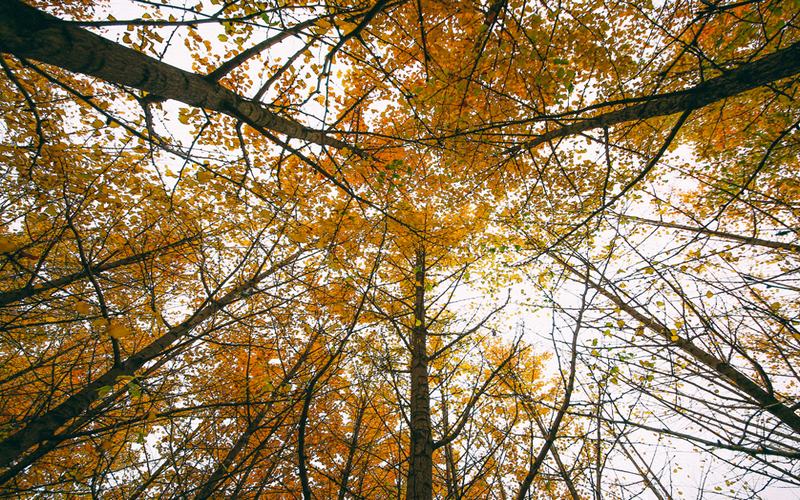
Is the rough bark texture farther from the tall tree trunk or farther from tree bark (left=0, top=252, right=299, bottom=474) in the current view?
the tall tree trunk

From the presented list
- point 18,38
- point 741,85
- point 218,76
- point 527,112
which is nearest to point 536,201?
point 527,112

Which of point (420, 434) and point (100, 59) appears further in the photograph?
point (420, 434)

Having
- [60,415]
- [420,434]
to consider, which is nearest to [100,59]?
[60,415]

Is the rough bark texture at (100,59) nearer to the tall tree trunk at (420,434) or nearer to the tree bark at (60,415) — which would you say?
the tree bark at (60,415)

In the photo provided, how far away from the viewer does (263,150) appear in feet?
18.3

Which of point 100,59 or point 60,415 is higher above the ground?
point 100,59

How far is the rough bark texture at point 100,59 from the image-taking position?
1330mm

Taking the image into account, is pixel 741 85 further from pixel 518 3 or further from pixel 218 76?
pixel 218 76

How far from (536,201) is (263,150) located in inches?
238

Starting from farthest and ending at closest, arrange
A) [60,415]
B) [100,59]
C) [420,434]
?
[420,434] → [60,415] → [100,59]

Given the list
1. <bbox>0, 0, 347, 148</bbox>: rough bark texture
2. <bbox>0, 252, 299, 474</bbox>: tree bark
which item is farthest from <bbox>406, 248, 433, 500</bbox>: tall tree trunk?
<bbox>0, 0, 347, 148</bbox>: rough bark texture

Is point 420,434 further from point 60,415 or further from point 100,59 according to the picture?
point 100,59

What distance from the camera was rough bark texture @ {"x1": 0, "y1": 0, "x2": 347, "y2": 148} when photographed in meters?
1.33

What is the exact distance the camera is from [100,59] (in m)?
1.51
